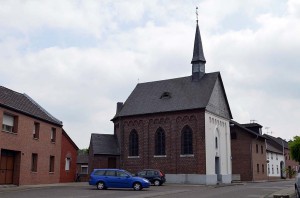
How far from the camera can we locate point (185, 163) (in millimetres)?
41469

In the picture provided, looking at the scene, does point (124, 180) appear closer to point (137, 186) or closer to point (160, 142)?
point (137, 186)

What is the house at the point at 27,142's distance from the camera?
29391 millimetres

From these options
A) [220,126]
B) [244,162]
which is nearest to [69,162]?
[220,126]

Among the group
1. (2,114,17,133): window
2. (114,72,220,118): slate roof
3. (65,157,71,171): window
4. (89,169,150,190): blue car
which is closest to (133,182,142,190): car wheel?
(89,169,150,190): blue car

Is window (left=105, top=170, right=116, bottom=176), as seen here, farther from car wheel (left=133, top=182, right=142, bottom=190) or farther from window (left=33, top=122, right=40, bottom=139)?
window (left=33, top=122, right=40, bottom=139)

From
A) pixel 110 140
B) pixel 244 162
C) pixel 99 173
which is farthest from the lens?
pixel 244 162

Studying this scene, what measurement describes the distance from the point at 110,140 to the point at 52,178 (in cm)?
1289

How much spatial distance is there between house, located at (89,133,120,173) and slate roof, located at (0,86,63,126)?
28.4 ft

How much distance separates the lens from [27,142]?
3181 cm

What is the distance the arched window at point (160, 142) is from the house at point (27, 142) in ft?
37.6

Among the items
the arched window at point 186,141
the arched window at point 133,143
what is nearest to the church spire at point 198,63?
the arched window at point 186,141

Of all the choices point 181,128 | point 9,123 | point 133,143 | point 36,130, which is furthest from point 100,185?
point 133,143

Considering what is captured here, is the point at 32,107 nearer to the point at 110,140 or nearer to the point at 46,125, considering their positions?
the point at 46,125

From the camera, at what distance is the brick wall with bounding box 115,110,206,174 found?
1619 inches
